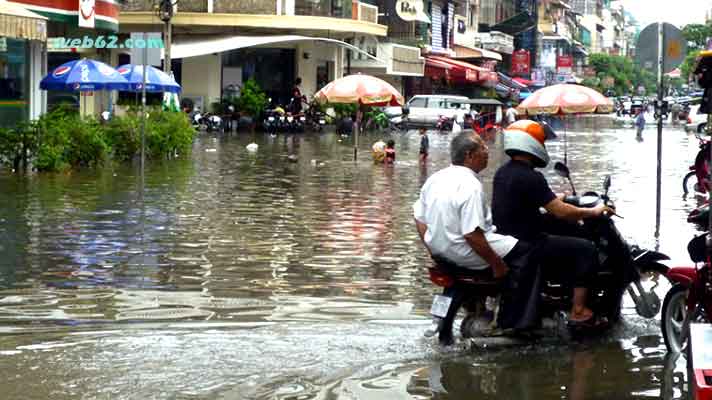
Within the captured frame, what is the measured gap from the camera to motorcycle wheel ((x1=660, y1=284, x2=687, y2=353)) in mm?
8250

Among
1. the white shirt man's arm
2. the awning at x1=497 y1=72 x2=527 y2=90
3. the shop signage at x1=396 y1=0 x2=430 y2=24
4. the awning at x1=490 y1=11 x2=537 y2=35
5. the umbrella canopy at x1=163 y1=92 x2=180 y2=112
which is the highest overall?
the awning at x1=490 y1=11 x2=537 y2=35

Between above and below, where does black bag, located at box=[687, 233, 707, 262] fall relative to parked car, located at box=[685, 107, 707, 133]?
below

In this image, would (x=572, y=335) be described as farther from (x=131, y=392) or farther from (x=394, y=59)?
(x=394, y=59)

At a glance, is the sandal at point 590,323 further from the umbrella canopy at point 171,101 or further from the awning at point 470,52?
the awning at point 470,52

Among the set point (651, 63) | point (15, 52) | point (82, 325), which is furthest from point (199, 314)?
point (15, 52)

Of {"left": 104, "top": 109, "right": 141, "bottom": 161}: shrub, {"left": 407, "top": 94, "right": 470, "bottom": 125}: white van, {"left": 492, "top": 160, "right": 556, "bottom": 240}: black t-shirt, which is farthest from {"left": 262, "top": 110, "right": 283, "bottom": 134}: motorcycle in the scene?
{"left": 492, "top": 160, "right": 556, "bottom": 240}: black t-shirt

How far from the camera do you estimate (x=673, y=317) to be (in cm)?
835

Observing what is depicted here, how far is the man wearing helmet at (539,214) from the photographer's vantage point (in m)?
8.30

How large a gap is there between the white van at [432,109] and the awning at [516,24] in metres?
37.2

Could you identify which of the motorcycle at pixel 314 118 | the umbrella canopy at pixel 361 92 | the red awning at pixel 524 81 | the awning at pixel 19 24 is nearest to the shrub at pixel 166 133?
the umbrella canopy at pixel 361 92

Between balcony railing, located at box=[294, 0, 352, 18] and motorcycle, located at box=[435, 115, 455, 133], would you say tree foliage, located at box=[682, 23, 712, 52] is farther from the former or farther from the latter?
balcony railing, located at box=[294, 0, 352, 18]

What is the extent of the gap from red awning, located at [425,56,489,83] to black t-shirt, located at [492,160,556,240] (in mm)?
63555

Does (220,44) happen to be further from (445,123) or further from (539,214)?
(539,214)

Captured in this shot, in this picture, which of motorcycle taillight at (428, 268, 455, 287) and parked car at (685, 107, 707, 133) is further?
parked car at (685, 107, 707, 133)
